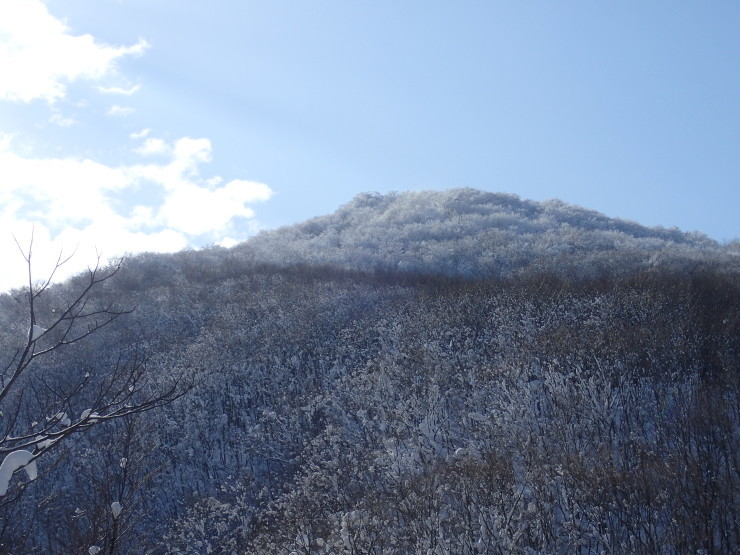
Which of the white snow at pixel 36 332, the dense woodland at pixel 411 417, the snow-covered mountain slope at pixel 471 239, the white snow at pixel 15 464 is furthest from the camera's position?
the snow-covered mountain slope at pixel 471 239

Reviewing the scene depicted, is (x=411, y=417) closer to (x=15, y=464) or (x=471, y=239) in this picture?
(x=15, y=464)

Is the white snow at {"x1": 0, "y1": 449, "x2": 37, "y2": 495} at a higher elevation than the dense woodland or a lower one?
higher

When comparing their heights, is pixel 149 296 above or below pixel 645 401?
above

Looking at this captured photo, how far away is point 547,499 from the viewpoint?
7332 mm

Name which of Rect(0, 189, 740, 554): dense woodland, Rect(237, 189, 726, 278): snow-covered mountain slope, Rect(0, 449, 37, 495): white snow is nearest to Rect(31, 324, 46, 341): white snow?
Rect(0, 449, 37, 495): white snow

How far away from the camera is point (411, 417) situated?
36.5 feet

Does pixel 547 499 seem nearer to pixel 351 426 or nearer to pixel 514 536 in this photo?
pixel 514 536

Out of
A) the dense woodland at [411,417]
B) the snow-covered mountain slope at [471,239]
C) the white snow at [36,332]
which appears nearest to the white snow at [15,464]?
the white snow at [36,332]

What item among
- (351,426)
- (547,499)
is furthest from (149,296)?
(547,499)

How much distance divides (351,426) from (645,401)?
5728mm

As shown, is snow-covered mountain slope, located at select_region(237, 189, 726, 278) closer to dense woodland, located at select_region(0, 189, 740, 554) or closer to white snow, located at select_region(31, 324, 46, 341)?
dense woodland, located at select_region(0, 189, 740, 554)

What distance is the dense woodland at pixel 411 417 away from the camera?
710 cm

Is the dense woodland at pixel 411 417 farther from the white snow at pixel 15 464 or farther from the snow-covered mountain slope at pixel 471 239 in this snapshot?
the white snow at pixel 15 464

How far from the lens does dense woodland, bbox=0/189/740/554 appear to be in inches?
280
